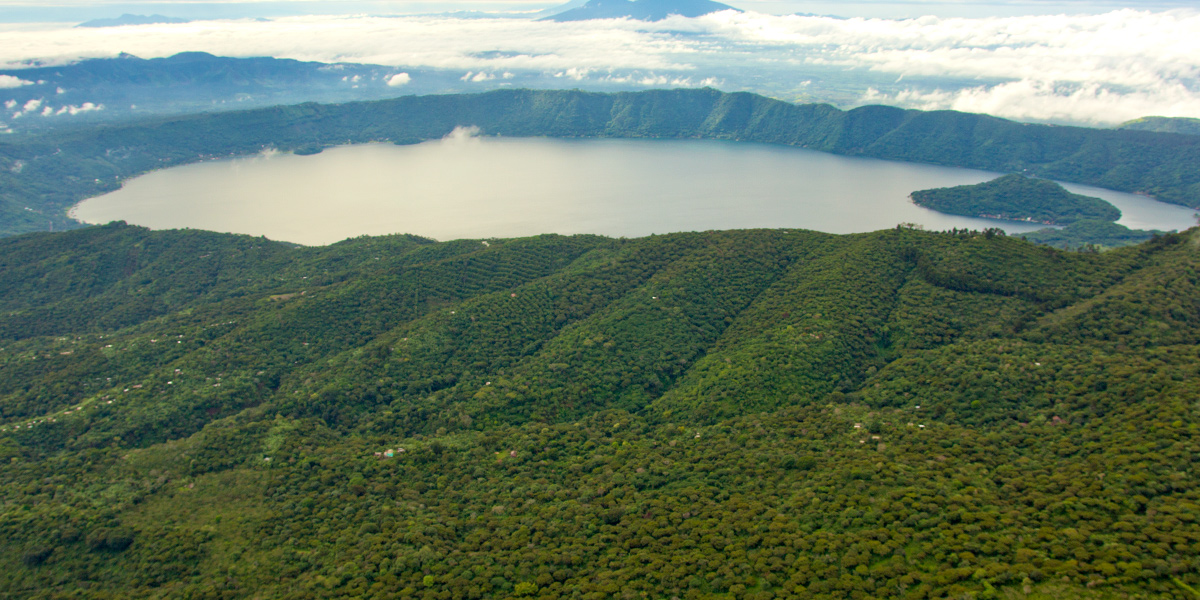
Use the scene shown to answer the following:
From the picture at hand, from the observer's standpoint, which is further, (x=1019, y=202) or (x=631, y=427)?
(x=1019, y=202)

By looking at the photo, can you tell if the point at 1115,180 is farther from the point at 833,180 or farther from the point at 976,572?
the point at 976,572

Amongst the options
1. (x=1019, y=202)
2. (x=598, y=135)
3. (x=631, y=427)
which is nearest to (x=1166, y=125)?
(x=1019, y=202)

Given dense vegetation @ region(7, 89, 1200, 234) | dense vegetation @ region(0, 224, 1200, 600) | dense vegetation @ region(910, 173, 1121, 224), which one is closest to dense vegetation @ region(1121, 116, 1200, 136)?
dense vegetation @ region(7, 89, 1200, 234)

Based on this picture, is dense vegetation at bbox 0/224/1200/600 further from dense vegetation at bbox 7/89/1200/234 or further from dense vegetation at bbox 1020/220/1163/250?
dense vegetation at bbox 7/89/1200/234

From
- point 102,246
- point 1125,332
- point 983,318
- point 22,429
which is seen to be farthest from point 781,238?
point 102,246

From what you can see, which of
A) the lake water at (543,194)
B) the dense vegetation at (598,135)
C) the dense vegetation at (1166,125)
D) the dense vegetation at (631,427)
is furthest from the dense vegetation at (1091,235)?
the dense vegetation at (1166,125)

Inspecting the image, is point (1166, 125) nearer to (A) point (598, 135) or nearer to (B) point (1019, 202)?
(B) point (1019, 202)
